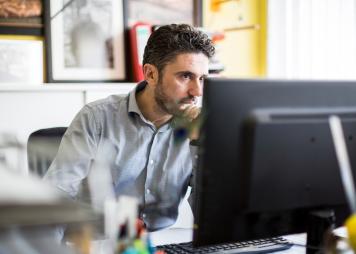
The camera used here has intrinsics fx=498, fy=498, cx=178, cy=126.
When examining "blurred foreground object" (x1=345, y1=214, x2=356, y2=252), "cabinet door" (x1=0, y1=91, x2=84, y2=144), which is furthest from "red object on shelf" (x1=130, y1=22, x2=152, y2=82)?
"blurred foreground object" (x1=345, y1=214, x2=356, y2=252)

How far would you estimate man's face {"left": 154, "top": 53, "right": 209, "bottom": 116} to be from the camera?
1737 mm

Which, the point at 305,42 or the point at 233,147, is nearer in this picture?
the point at 233,147

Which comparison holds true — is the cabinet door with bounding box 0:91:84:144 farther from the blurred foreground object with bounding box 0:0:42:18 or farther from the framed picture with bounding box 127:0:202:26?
the framed picture with bounding box 127:0:202:26

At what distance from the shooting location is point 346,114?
36.4 inches

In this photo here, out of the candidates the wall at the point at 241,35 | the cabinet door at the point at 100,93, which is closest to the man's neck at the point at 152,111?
the cabinet door at the point at 100,93

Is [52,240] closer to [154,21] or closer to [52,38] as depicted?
[52,38]

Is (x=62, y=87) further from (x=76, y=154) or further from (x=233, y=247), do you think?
(x=233, y=247)

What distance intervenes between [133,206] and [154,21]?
7.34ft

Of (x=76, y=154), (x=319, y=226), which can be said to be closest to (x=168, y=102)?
(x=76, y=154)

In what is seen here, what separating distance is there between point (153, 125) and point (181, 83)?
180mm

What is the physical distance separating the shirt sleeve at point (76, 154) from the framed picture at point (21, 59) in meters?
0.89

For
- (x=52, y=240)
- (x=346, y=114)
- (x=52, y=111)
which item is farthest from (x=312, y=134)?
(x=52, y=111)

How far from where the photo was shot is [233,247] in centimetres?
121

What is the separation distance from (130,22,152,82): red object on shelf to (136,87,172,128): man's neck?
901 millimetres
